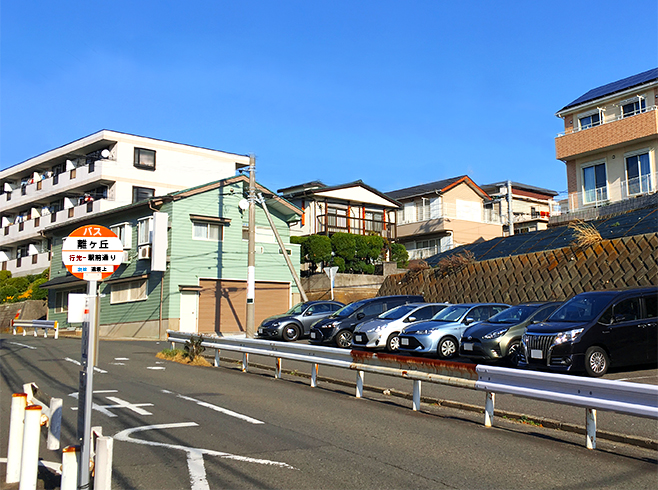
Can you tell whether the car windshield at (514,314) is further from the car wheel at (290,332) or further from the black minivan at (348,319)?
the car wheel at (290,332)

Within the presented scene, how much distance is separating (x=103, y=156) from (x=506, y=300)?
103 feet

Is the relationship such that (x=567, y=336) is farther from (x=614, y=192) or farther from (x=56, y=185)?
(x=56, y=185)

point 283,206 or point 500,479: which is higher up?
point 283,206

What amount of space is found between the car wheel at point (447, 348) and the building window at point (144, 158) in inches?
1351

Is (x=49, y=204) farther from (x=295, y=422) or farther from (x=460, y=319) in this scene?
(x=295, y=422)

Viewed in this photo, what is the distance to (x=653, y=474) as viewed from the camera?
5.89 metres

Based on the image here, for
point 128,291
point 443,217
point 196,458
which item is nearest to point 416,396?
point 196,458

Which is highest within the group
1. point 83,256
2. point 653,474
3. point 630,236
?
point 630,236

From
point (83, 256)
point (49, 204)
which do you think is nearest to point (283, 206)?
point (49, 204)

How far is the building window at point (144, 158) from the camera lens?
145 feet

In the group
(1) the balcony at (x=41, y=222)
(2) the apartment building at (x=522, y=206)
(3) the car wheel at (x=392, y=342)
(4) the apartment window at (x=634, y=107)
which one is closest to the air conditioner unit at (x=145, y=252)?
(1) the balcony at (x=41, y=222)

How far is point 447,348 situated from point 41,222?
42552mm

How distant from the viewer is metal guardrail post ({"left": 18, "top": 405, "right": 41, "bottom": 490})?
507 centimetres

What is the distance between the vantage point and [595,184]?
32.4 meters
